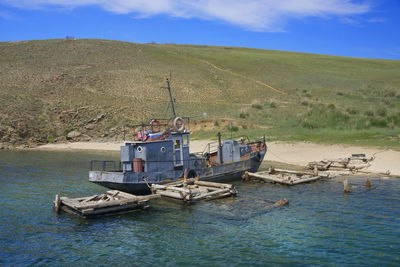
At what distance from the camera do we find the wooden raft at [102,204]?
16.9m

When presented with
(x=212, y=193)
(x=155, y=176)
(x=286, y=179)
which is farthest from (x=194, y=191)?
(x=286, y=179)

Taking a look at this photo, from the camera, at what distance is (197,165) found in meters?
24.8

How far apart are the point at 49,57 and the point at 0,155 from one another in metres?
44.4

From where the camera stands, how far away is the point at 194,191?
20891mm

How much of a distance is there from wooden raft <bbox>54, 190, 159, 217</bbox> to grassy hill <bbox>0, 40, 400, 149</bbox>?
70.8ft

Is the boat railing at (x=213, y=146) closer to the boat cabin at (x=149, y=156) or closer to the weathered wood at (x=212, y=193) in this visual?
the boat cabin at (x=149, y=156)

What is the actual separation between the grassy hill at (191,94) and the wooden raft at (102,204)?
21.6 metres

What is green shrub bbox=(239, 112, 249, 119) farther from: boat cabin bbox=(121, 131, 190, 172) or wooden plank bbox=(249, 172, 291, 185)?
boat cabin bbox=(121, 131, 190, 172)

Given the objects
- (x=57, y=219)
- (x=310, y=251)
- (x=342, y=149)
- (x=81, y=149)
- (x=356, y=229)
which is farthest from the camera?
(x=81, y=149)

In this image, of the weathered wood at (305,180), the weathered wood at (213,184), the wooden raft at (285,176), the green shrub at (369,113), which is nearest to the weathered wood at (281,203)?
the weathered wood at (213,184)

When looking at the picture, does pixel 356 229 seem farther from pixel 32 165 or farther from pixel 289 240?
pixel 32 165

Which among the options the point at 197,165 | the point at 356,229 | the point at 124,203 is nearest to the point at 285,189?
the point at 197,165

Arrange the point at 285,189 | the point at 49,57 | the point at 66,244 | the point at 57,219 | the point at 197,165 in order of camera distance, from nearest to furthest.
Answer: the point at 66,244
the point at 57,219
the point at 285,189
the point at 197,165
the point at 49,57

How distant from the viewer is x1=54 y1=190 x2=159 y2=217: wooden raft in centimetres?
1692
